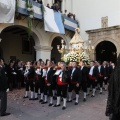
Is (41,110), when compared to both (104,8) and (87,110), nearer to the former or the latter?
(87,110)

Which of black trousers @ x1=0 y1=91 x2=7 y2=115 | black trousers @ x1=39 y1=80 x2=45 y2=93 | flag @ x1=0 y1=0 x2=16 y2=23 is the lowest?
black trousers @ x1=0 y1=91 x2=7 y2=115

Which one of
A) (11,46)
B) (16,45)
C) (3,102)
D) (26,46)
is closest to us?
(3,102)

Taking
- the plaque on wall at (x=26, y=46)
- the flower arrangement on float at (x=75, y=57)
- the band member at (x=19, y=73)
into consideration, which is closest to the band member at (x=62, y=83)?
the flower arrangement on float at (x=75, y=57)

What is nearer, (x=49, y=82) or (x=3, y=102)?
(x=3, y=102)

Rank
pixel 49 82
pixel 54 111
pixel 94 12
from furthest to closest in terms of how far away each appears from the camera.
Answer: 1. pixel 94 12
2. pixel 49 82
3. pixel 54 111

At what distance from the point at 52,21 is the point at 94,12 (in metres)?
4.65

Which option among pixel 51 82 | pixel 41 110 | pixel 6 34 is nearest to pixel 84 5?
pixel 6 34

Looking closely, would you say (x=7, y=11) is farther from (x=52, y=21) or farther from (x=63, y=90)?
(x=63, y=90)

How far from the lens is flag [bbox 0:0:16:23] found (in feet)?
39.6

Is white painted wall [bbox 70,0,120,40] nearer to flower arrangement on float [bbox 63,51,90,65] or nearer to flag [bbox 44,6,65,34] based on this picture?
flag [bbox 44,6,65,34]

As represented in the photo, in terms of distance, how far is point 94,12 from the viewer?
18.2 meters

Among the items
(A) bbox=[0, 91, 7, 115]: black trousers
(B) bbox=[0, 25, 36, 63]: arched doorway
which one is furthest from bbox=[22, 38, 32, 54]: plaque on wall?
(A) bbox=[0, 91, 7, 115]: black trousers

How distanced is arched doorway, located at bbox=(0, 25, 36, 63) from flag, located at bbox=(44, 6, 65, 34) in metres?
2.97

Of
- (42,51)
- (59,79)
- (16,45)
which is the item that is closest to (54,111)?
(59,79)
